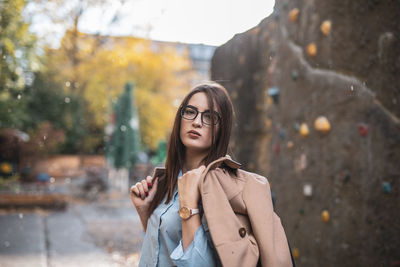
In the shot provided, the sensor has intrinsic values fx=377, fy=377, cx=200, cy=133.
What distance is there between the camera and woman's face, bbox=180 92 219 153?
157 cm

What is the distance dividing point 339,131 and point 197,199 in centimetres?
175

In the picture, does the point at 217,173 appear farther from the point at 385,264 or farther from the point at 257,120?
the point at 257,120

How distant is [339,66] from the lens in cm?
275

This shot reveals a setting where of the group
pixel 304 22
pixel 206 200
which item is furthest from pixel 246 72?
pixel 206 200

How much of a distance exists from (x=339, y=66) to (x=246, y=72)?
2178 millimetres

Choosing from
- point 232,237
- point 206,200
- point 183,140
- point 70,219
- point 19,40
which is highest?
point 19,40

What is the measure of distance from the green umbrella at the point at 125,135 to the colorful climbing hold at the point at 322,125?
8.96m

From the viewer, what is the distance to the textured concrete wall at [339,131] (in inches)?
89.5

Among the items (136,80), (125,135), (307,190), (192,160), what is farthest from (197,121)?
(136,80)

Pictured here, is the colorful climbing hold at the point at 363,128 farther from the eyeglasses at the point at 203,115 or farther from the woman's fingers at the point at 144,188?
the woman's fingers at the point at 144,188

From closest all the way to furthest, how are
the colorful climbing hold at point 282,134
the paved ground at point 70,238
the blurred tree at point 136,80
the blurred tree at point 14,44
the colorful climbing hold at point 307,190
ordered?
the colorful climbing hold at point 307,190
the colorful climbing hold at point 282,134
the blurred tree at point 14,44
the paved ground at point 70,238
the blurred tree at point 136,80

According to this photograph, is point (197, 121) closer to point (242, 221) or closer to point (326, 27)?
point (242, 221)

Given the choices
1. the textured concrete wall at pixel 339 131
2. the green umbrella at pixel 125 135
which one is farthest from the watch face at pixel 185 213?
the green umbrella at pixel 125 135

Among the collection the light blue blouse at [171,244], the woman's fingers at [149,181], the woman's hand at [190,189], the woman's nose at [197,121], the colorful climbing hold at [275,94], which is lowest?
the light blue blouse at [171,244]
